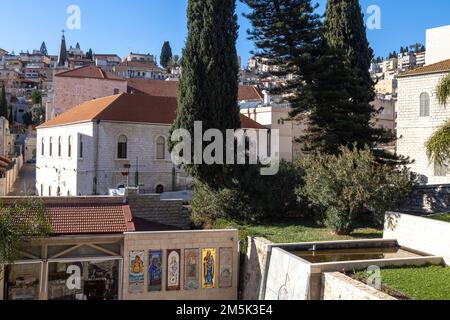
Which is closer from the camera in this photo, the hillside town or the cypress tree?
the hillside town

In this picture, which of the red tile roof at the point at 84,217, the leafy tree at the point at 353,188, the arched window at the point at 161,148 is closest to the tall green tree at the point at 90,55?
the arched window at the point at 161,148

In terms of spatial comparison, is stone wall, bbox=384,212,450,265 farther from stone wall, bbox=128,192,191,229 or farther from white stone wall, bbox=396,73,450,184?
white stone wall, bbox=396,73,450,184

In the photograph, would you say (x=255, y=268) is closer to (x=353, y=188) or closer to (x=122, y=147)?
(x=353, y=188)

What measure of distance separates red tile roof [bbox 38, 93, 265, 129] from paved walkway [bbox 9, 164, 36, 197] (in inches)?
475

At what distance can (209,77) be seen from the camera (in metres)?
20.5

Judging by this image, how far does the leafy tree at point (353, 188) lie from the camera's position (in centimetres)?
1639

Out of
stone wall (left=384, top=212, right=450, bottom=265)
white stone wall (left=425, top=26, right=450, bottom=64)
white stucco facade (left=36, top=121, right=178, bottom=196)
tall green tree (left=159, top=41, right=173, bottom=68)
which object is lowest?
stone wall (left=384, top=212, right=450, bottom=265)

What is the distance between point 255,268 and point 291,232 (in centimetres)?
304

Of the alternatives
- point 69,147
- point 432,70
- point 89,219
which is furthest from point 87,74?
point 89,219

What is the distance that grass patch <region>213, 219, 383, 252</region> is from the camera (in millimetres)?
16469

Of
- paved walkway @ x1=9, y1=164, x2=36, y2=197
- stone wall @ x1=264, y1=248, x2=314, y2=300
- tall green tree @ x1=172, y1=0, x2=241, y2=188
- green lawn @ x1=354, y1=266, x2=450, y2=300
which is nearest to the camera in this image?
green lawn @ x1=354, y1=266, x2=450, y2=300

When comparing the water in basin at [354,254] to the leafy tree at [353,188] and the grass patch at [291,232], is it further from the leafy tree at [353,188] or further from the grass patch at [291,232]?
the leafy tree at [353,188]

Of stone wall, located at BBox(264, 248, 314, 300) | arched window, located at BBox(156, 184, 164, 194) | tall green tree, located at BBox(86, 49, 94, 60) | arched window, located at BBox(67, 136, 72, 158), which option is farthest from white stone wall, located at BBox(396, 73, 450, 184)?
tall green tree, located at BBox(86, 49, 94, 60)

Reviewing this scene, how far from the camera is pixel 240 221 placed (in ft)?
65.9
